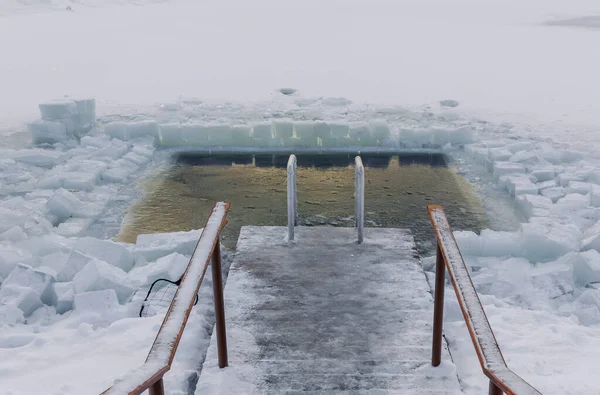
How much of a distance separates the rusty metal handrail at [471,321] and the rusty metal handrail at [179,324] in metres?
1.23

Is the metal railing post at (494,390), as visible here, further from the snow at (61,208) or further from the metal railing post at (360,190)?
the snow at (61,208)

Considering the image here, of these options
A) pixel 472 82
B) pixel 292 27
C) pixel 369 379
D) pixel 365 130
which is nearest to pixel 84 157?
pixel 365 130

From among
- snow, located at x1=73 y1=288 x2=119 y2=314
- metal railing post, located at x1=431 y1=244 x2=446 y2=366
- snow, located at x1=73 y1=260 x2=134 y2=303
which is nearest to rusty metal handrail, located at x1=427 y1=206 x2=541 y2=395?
metal railing post, located at x1=431 y1=244 x2=446 y2=366

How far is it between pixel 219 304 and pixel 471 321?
1539 millimetres

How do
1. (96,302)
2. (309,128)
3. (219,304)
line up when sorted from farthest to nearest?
(309,128) → (96,302) → (219,304)

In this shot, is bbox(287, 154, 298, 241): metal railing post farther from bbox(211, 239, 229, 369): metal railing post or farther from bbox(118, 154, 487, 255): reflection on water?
bbox(211, 239, 229, 369): metal railing post

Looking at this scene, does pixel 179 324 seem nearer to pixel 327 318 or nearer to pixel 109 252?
pixel 327 318

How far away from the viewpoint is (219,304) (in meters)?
3.72

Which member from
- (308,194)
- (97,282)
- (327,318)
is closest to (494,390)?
(327,318)

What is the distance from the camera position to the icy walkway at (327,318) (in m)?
3.82

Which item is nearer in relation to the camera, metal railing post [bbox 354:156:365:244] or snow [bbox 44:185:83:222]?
metal railing post [bbox 354:156:365:244]

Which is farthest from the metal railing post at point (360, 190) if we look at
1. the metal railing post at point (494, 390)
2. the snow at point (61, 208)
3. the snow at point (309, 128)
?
the snow at point (61, 208)

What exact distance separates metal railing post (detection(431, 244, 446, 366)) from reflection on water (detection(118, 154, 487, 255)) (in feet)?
9.33

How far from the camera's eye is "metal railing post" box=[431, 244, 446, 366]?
3.65 meters
